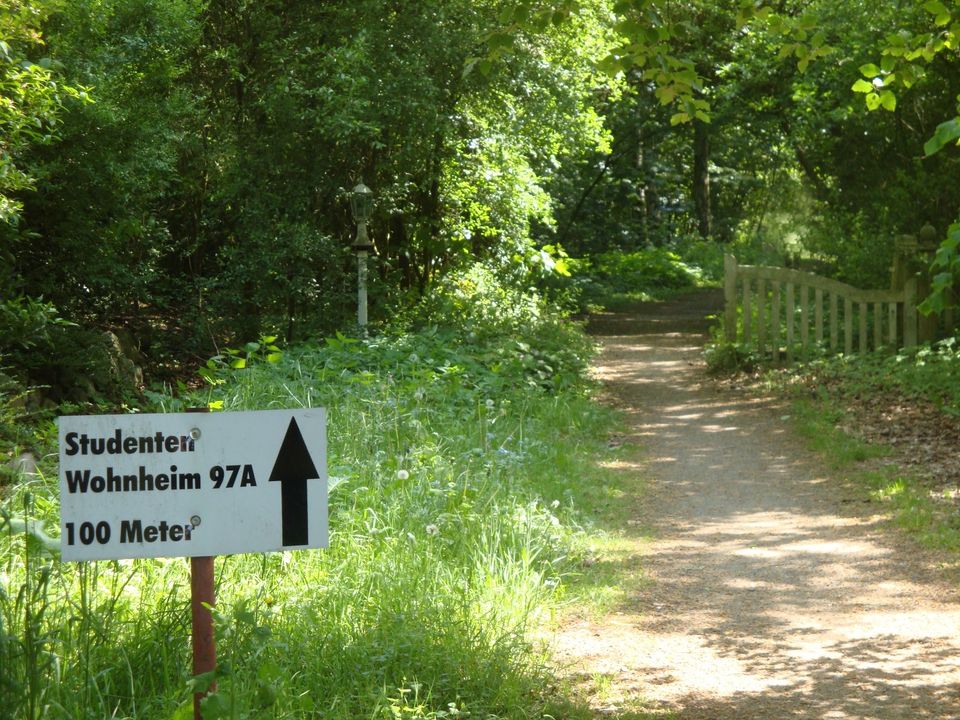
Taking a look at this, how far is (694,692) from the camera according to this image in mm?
5012

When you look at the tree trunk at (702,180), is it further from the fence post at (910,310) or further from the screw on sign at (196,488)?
the screw on sign at (196,488)

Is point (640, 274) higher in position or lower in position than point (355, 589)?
higher

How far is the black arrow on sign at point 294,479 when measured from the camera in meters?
3.12

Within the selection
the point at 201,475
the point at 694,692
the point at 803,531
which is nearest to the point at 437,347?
the point at 803,531

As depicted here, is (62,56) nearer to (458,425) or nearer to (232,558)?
(458,425)

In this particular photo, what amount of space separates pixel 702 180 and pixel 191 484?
31.3m

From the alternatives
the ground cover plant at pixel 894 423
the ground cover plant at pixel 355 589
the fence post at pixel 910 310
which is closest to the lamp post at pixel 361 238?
the ground cover plant at pixel 355 589

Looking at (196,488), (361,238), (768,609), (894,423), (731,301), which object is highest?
(361,238)

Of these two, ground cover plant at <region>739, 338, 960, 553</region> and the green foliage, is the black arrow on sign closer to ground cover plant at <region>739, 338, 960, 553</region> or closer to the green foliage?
ground cover plant at <region>739, 338, 960, 553</region>

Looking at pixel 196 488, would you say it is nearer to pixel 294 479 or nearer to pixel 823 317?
pixel 294 479

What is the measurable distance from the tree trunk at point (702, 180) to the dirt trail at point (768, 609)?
22.7 meters

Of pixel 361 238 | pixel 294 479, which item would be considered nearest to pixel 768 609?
pixel 294 479

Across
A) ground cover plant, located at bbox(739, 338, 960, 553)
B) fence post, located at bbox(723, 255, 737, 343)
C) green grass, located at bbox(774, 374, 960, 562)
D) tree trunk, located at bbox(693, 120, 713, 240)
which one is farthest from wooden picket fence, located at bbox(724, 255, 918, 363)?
tree trunk, located at bbox(693, 120, 713, 240)

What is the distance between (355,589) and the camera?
17.1 feet
